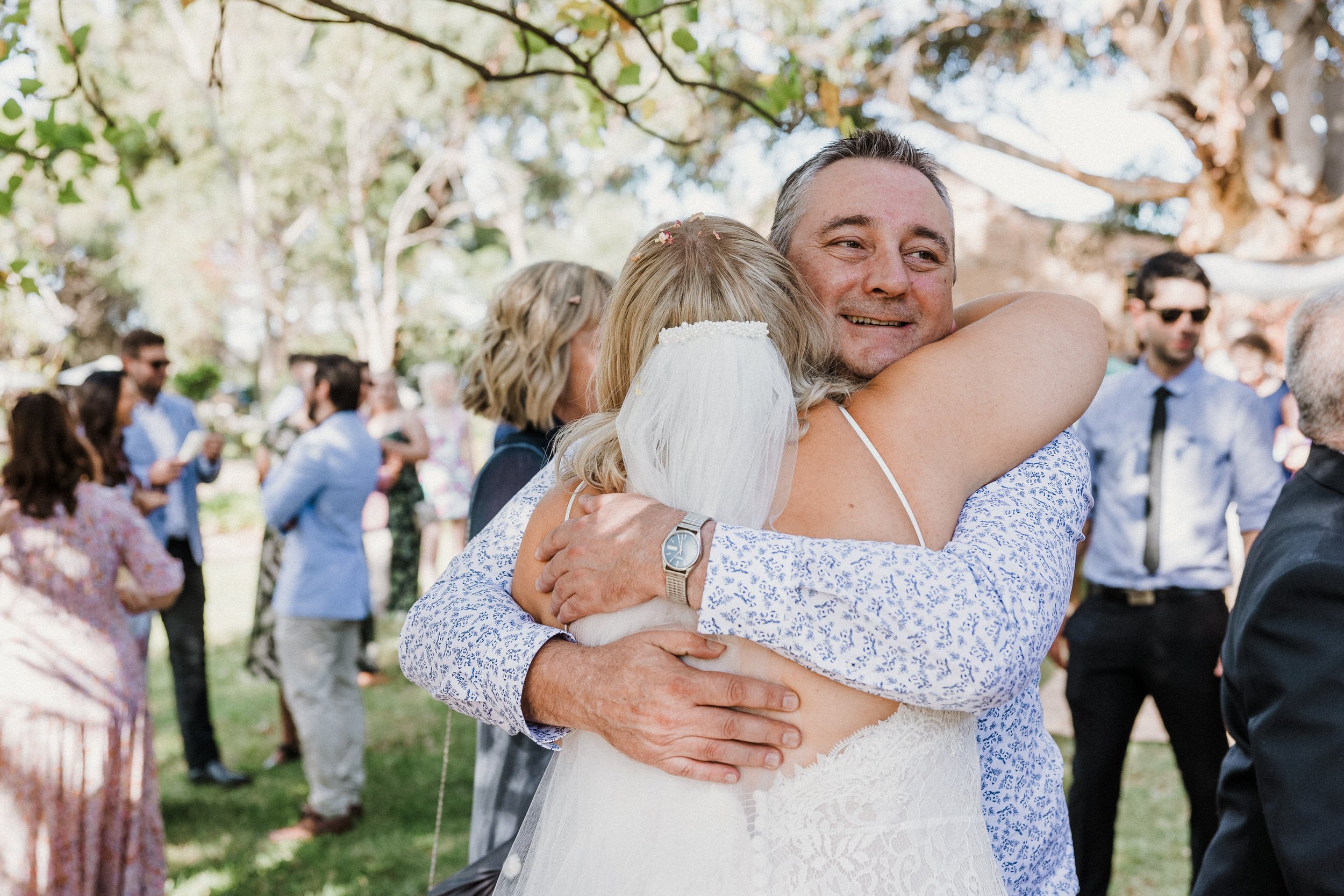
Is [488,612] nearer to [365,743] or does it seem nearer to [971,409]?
[971,409]

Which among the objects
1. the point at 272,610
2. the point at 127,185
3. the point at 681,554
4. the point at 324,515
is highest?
the point at 127,185

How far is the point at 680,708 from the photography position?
1447mm

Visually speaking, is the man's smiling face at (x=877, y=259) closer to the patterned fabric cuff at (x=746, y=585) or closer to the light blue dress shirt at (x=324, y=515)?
the patterned fabric cuff at (x=746, y=585)

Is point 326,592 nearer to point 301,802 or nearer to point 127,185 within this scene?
point 301,802

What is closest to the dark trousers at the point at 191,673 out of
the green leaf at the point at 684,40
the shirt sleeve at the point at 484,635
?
the green leaf at the point at 684,40

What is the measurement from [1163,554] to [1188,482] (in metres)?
0.37

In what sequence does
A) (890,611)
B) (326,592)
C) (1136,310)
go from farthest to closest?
(326,592)
(1136,310)
(890,611)

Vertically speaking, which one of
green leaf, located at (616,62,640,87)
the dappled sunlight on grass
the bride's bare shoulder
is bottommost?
the dappled sunlight on grass

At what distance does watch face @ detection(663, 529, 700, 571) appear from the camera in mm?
1456

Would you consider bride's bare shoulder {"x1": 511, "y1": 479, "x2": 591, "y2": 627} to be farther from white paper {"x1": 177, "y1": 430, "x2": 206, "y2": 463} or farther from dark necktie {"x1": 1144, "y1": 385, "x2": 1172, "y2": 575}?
white paper {"x1": 177, "y1": 430, "x2": 206, "y2": 463}

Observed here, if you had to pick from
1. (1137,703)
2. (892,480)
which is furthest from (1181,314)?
(892,480)

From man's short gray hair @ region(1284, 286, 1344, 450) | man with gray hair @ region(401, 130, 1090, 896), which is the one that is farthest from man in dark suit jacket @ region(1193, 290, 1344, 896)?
man with gray hair @ region(401, 130, 1090, 896)

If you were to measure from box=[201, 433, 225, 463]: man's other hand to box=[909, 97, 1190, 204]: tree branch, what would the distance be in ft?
27.0

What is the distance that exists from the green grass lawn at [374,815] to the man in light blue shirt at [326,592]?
0.27 m
